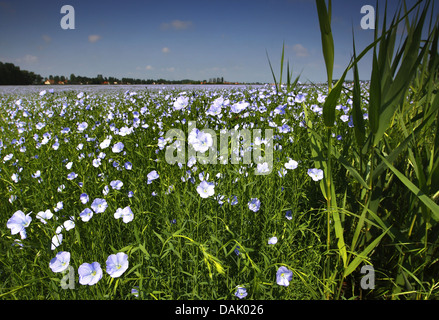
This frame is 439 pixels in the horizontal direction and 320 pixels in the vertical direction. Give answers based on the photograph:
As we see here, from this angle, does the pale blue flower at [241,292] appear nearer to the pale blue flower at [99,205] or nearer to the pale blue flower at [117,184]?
the pale blue flower at [99,205]

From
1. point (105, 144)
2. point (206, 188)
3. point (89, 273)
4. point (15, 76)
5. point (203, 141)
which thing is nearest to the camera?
point (89, 273)

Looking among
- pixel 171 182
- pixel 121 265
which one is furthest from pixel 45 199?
pixel 121 265

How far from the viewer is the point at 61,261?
1087 millimetres

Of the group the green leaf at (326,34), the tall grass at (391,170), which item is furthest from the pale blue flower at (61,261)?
the green leaf at (326,34)

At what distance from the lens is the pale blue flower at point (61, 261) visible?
105 cm

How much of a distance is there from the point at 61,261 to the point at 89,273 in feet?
0.53

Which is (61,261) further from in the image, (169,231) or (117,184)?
(117,184)

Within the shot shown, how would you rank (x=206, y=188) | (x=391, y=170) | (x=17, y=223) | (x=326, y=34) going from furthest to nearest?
(x=206, y=188) → (x=17, y=223) → (x=391, y=170) → (x=326, y=34)

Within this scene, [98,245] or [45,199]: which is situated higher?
[45,199]

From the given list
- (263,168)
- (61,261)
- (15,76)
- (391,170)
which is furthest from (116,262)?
(15,76)

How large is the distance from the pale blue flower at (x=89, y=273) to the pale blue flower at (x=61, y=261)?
100mm
